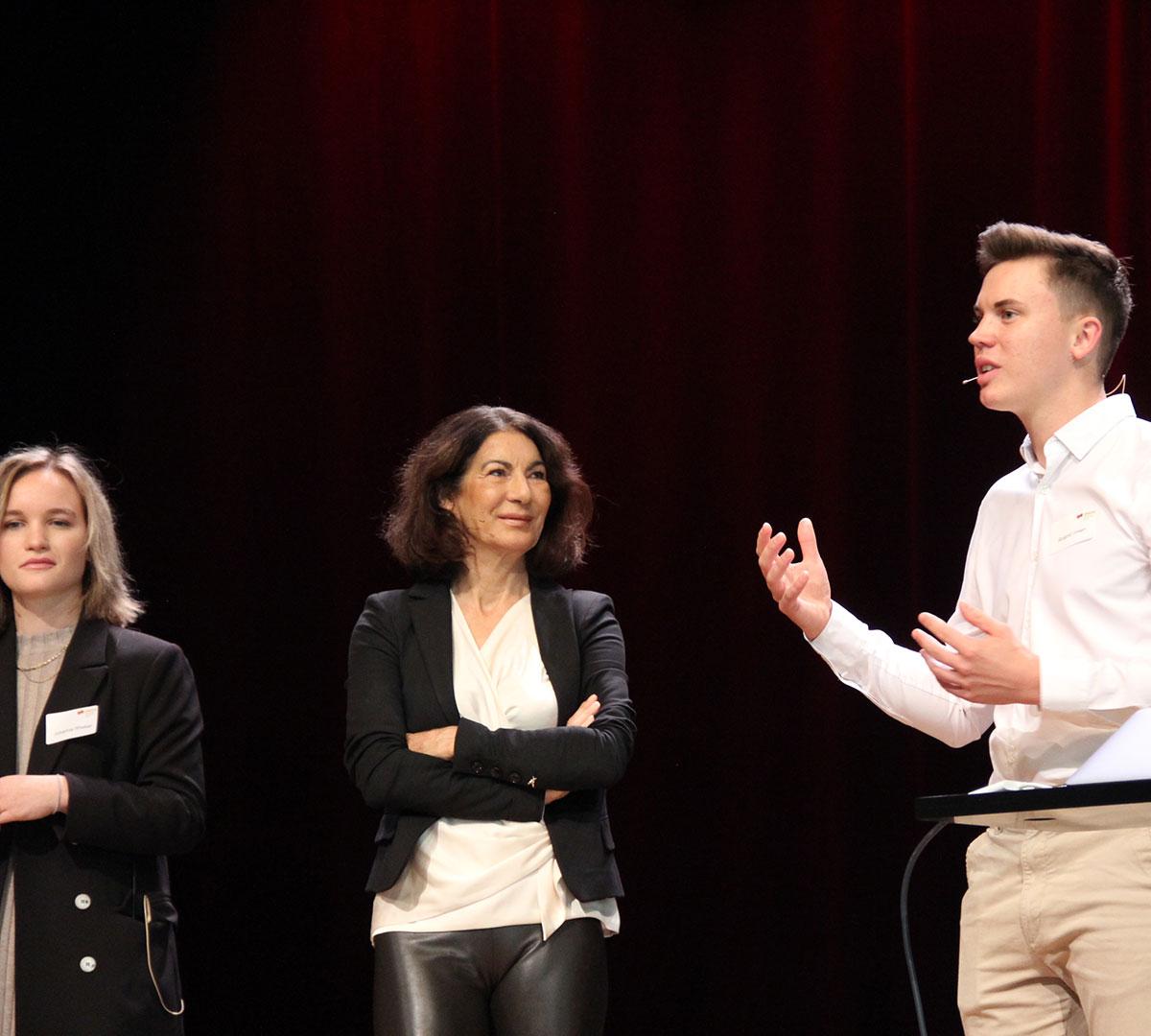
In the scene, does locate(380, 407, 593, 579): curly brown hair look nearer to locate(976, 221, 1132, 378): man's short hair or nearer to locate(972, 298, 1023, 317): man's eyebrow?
locate(972, 298, 1023, 317): man's eyebrow

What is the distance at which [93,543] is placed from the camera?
9.90 ft

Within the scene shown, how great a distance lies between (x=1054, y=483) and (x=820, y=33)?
2.08 meters

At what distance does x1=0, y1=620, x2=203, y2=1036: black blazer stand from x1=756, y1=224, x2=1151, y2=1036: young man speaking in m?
1.19

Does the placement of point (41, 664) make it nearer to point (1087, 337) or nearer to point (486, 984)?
point (486, 984)

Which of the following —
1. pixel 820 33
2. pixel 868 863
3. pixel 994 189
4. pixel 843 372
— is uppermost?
pixel 820 33

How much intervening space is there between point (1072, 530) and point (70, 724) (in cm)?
184

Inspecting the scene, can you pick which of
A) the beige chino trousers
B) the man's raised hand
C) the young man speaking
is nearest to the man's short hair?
the young man speaking

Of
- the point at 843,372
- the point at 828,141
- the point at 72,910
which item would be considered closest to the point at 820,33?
the point at 828,141

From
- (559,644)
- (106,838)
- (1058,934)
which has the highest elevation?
(559,644)

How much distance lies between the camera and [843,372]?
408cm

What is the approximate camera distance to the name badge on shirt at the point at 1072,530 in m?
2.43

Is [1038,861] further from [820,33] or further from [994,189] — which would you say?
[820,33]

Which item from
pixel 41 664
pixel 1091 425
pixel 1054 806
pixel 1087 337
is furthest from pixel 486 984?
pixel 1087 337

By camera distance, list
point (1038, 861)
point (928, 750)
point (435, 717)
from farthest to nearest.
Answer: point (928, 750)
point (435, 717)
point (1038, 861)
